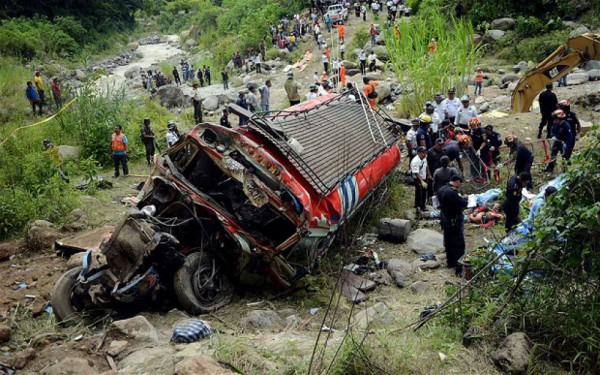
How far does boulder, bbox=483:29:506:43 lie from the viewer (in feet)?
63.8

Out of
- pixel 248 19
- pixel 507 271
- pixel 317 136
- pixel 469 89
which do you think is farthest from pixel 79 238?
pixel 248 19

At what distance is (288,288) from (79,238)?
136 inches

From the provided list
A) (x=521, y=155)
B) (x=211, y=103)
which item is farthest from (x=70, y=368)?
(x=211, y=103)

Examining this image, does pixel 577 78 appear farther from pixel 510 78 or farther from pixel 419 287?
pixel 419 287

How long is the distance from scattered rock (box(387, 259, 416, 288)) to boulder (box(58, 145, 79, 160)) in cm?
881

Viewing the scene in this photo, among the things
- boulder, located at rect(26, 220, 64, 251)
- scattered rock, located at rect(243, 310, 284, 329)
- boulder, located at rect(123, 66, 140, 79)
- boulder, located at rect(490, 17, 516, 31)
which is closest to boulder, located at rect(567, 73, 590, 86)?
boulder, located at rect(490, 17, 516, 31)

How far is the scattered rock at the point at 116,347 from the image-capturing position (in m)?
4.79

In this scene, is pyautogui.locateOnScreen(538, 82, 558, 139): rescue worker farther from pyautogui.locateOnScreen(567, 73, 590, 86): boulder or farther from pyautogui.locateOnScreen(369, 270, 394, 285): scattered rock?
pyautogui.locateOnScreen(369, 270, 394, 285): scattered rock

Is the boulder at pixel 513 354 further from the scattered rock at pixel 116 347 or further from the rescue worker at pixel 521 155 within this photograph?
the rescue worker at pixel 521 155

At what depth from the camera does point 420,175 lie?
8.80m

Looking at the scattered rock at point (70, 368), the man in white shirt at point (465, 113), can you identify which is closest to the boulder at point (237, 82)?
the man in white shirt at point (465, 113)

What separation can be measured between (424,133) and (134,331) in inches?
244

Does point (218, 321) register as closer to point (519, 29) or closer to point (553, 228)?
point (553, 228)

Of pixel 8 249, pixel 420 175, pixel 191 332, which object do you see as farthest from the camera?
pixel 420 175
